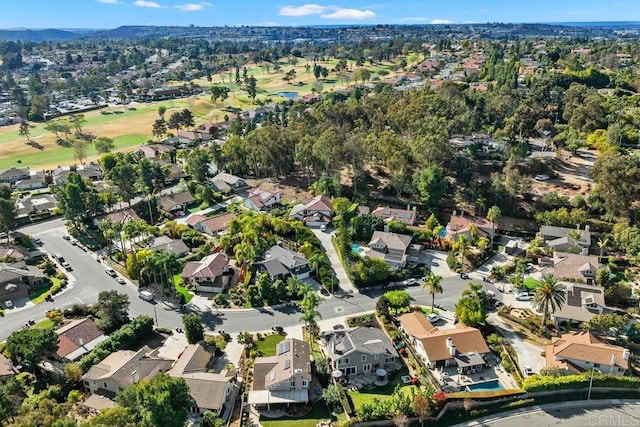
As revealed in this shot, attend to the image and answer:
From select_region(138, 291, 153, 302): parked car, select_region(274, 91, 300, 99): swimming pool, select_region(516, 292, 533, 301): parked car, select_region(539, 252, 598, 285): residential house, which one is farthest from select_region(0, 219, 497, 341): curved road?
select_region(274, 91, 300, 99): swimming pool

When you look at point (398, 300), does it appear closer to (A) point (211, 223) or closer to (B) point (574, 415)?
Result: (B) point (574, 415)

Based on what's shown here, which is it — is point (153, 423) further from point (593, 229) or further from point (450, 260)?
point (593, 229)

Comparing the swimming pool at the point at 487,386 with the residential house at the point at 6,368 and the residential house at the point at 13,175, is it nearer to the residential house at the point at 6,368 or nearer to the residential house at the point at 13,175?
the residential house at the point at 6,368

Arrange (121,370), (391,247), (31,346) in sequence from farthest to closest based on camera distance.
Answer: (391,247) < (31,346) < (121,370)

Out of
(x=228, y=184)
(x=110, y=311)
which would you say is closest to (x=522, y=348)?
(x=110, y=311)

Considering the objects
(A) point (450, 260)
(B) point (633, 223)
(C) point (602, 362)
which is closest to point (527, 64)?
(B) point (633, 223)

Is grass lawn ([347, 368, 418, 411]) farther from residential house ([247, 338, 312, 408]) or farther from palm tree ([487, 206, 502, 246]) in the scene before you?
palm tree ([487, 206, 502, 246])
